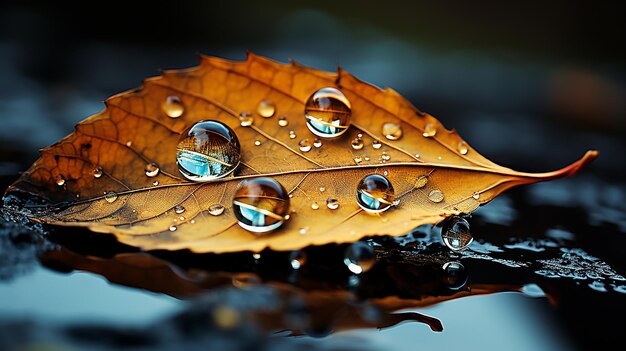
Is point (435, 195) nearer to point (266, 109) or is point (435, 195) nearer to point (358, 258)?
point (358, 258)

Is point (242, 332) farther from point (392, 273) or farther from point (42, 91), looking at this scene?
point (42, 91)

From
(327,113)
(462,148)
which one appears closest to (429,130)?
(462,148)

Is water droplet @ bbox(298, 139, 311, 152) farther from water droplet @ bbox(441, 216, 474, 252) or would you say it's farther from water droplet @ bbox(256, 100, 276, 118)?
water droplet @ bbox(441, 216, 474, 252)

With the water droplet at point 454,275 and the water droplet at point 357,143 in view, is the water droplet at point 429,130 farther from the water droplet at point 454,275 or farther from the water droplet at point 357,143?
the water droplet at point 454,275

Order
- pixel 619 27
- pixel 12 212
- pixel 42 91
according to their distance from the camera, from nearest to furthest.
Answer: pixel 12 212, pixel 42 91, pixel 619 27

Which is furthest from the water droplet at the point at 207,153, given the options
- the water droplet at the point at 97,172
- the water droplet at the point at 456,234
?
the water droplet at the point at 456,234

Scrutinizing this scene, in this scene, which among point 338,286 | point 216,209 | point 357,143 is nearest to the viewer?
point 338,286

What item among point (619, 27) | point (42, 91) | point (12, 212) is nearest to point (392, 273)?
point (12, 212)
